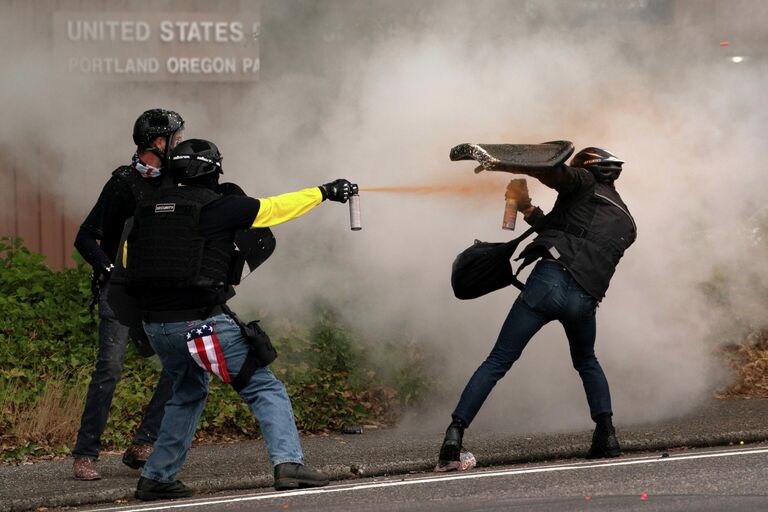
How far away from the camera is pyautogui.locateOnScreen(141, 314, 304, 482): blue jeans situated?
6.17 metres

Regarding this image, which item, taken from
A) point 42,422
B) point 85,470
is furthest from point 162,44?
point 85,470

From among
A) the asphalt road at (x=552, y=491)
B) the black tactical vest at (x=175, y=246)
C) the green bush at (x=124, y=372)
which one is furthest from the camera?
the green bush at (x=124, y=372)

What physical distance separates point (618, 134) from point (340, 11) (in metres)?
1.92

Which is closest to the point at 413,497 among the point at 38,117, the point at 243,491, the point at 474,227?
the point at 243,491

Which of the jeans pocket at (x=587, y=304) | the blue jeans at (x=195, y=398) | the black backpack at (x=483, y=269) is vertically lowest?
the blue jeans at (x=195, y=398)

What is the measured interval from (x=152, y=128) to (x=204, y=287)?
0.94 meters

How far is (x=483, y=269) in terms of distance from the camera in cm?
709

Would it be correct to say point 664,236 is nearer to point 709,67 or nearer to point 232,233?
point 709,67

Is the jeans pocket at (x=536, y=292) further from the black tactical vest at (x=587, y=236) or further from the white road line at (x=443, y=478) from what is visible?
the white road line at (x=443, y=478)

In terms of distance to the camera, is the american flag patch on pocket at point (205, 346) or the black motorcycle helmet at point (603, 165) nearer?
the american flag patch on pocket at point (205, 346)

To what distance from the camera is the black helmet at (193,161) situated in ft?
20.4

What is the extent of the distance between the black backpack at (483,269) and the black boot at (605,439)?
0.73 metres

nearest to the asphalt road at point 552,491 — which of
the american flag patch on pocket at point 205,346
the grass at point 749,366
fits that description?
the american flag patch on pocket at point 205,346

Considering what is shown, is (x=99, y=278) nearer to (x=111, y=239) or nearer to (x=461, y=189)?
(x=111, y=239)
